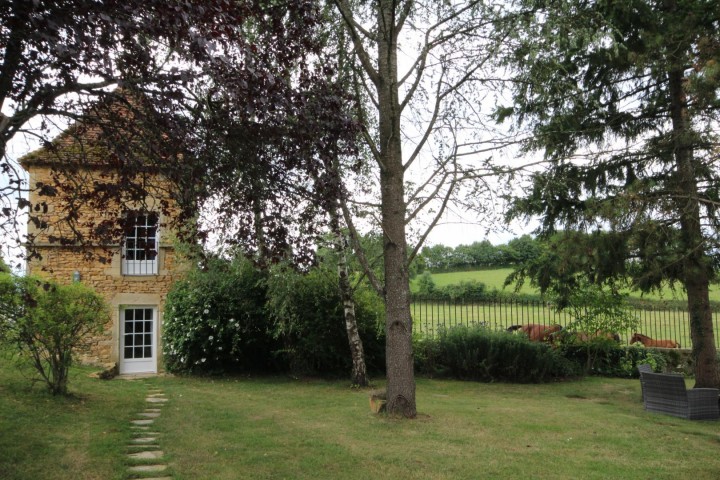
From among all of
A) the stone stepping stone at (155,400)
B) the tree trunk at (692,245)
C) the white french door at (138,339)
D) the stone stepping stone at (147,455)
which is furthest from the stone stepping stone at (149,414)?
the tree trunk at (692,245)

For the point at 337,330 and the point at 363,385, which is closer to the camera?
the point at 363,385

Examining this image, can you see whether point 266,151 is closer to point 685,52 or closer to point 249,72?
point 249,72

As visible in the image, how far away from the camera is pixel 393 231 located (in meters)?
8.64

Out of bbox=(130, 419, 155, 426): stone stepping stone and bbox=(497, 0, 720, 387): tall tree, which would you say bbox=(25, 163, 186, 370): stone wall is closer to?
bbox=(130, 419, 155, 426): stone stepping stone

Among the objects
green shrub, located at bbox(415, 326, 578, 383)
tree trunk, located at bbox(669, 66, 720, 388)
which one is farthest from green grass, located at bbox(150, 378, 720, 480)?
green shrub, located at bbox(415, 326, 578, 383)

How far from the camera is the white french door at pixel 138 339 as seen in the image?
14703 mm

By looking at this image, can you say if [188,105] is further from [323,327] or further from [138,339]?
[138,339]

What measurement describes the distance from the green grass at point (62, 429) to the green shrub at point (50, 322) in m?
0.50

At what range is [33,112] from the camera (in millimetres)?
4590

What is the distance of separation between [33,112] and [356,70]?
5.14 m

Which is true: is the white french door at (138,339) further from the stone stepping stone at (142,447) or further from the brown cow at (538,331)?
the brown cow at (538,331)

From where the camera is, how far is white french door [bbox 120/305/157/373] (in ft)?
48.2

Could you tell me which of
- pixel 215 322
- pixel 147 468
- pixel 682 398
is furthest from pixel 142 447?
pixel 682 398

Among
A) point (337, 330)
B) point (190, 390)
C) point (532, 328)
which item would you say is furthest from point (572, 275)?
point (190, 390)
